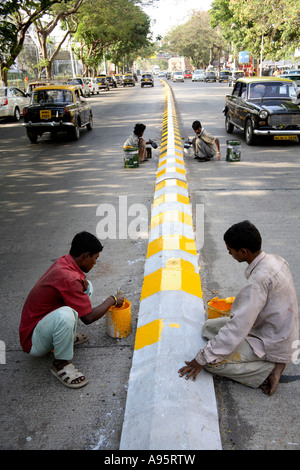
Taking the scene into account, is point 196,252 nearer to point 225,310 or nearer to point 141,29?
point 225,310

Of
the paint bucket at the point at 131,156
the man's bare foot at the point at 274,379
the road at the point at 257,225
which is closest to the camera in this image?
the road at the point at 257,225

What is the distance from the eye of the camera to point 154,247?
17.3 ft

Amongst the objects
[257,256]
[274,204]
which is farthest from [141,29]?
[257,256]

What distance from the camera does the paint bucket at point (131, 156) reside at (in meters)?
9.59

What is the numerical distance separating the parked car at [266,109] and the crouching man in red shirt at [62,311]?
8.90 m

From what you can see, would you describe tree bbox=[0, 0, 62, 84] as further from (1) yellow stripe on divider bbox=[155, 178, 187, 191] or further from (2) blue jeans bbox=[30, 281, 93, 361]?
(2) blue jeans bbox=[30, 281, 93, 361]

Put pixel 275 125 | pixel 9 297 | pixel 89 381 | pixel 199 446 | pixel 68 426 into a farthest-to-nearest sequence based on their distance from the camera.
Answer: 1. pixel 275 125
2. pixel 9 297
3. pixel 89 381
4. pixel 68 426
5. pixel 199 446

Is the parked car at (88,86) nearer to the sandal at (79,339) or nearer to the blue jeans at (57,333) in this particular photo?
the sandal at (79,339)

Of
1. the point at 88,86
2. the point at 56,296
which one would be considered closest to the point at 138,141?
the point at 56,296

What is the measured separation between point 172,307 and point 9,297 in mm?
1709

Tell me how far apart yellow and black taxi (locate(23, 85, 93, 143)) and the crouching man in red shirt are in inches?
415

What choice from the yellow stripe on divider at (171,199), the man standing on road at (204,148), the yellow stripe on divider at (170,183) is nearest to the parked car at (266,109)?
the man standing on road at (204,148)

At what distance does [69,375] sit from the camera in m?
3.04

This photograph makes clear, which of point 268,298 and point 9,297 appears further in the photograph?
point 9,297
